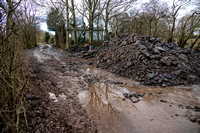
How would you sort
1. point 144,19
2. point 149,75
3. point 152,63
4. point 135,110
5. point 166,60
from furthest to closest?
1. point 144,19
2. point 152,63
3. point 166,60
4. point 149,75
5. point 135,110

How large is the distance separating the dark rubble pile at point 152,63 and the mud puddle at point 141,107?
1.92 feet

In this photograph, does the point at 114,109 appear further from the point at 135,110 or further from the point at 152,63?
the point at 152,63

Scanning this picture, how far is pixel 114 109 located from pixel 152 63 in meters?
3.62

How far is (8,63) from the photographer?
1.77 meters

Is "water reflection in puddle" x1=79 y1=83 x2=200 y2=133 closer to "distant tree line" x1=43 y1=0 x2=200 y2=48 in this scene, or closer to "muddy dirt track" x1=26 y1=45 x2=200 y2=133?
"muddy dirt track" x1=26 y1=45 x2=200 y2=133

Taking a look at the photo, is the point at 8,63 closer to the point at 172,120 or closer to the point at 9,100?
the point at 9,100

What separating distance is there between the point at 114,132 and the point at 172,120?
1394 mm

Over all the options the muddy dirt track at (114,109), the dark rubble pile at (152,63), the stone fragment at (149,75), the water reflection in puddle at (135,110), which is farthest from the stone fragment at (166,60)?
the water reflection in puddle at (135,110)

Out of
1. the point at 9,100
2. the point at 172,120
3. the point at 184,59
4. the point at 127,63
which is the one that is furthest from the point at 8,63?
the point at 184,59

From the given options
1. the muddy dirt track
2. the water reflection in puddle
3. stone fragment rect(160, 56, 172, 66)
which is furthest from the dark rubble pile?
the water reflection in puddle

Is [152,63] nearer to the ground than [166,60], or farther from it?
nearer to the ground

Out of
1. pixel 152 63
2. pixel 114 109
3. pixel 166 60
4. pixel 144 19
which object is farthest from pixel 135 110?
pixel 144 19

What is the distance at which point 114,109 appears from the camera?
2.85 meters

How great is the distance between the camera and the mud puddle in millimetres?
2273
